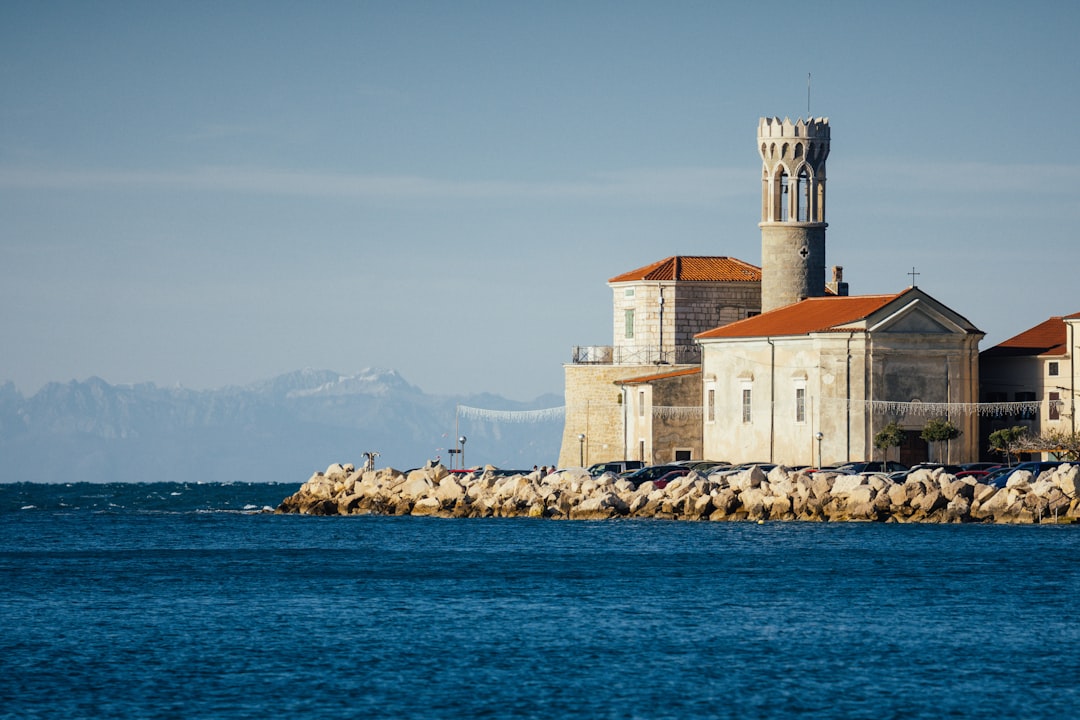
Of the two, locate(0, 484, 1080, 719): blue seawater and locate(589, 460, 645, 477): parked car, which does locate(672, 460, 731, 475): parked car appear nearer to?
locate(589, 460, 645, 477): parked car

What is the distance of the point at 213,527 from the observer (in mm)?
51625

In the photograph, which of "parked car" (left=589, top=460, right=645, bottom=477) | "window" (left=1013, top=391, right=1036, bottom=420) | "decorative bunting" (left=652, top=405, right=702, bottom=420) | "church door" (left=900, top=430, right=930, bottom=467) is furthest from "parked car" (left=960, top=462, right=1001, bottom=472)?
"parked car" (left=589, top=460, right=645, bottom=477)

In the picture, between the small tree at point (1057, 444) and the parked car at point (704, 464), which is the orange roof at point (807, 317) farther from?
the small tree at point (1057, 444)

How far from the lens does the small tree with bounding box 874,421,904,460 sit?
167 ft

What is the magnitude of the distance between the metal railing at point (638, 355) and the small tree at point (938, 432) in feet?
39.0

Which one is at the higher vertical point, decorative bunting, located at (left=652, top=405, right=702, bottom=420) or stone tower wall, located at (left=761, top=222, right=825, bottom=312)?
stone tower wall, located at (left=761, top=222, right=825, bottom=312)

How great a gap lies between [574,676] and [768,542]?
18.8 metres

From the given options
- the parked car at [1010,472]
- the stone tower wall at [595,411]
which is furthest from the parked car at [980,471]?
the stone tower wall at [595,411]

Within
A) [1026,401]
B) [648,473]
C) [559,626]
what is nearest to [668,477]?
[648,473]

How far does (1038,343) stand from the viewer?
55.1 meters

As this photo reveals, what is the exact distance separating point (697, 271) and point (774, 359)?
33.5ft

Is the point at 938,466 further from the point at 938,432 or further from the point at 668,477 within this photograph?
the point at 668,477

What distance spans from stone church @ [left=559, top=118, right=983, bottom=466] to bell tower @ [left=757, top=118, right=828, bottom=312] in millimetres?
47

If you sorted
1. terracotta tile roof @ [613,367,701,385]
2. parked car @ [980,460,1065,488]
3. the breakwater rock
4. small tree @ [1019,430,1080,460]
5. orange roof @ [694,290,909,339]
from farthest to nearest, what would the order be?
terracotta tile roof @ [613,367,701,385] < orange roof @ [694,290,909,339] < small tree @ [1019,430,1080,460] < parked car @ [980,460,1065,488] < the breakwater rock
